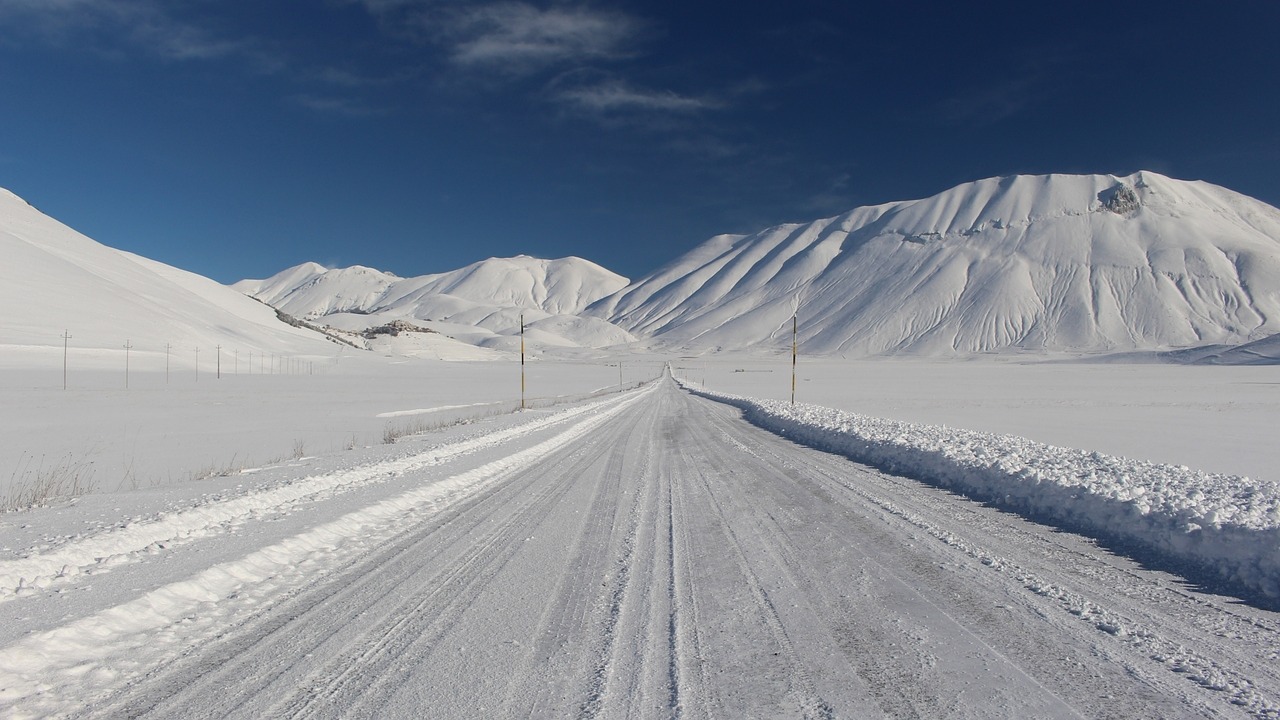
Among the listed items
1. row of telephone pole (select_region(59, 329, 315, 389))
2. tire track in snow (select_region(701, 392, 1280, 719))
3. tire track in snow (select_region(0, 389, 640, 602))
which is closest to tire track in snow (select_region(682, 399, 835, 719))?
tire track in snow (select_region(701, 392, 1280, 719))

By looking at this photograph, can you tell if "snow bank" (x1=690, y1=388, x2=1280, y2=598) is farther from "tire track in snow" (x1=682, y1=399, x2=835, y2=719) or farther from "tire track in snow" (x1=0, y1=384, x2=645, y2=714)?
"tire track in snow" (x1=0, y1=384, x2=645, y2=714)

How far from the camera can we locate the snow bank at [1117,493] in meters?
6.72

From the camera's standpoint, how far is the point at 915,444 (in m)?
14.4

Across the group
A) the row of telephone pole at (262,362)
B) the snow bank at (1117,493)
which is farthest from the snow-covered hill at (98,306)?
the snow bank at (1117,493)

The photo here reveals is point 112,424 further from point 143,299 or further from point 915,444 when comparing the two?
point 143,299

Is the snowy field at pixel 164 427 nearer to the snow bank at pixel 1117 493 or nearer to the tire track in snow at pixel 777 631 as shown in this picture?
the tire track in snow at pixel 777 631

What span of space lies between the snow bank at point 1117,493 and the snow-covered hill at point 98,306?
80.3 metres

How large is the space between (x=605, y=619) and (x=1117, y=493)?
695 cm

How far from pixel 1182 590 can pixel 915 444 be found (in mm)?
8509

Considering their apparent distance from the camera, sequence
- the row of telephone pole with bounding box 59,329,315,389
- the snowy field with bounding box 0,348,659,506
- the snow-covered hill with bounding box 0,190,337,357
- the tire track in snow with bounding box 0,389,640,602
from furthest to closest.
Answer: the snow-covered hill with bounding box 0,190,337,357
the row of telephone pole with bounding box 59,329,315,389
the snowy field with bounding box 0,348,659,506
the tire track in snow with bounding box 0,389,640,602

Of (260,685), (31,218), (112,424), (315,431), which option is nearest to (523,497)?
(260,685)

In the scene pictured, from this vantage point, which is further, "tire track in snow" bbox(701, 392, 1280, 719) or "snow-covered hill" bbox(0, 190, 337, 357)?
"snow-covered hill" bbox(0, 190, 337, 357)

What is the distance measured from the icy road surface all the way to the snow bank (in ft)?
2.23

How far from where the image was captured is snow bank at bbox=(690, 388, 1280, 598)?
6.72m
